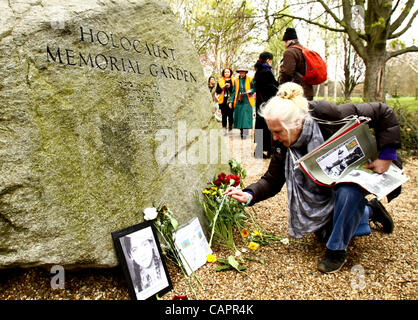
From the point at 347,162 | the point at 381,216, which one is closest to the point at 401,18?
the point at 381,216

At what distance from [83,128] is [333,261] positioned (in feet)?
6.53

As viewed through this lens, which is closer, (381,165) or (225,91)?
(381,165)

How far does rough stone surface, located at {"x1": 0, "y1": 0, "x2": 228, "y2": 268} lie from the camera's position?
1.74 m

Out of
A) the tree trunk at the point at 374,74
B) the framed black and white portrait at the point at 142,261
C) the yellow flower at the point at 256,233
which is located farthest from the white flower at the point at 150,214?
the tree trunk at the point at 374,74

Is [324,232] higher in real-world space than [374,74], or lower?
lower

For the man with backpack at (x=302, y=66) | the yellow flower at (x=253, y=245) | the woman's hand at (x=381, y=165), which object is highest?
the man with backpack at (x=302, y=66)

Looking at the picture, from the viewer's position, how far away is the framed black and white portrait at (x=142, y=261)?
1942 mm

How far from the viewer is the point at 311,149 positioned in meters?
2.20

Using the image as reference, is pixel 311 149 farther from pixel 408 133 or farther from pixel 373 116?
pixel 408 133

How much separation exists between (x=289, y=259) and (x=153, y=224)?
3.70 ft

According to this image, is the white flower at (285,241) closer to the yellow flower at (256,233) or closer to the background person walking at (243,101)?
the yellow flower at (256,233)

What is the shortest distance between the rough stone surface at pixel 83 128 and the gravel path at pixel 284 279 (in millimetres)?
291

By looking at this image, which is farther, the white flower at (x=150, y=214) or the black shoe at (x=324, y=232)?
the black shoe at (x=324, y=232)

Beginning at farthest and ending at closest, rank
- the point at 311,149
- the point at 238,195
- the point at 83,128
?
the point at 238,195, the point at 311,149, the point at 83,128
